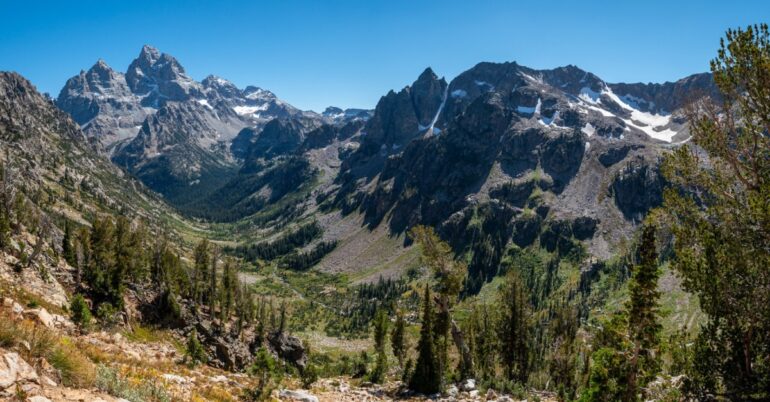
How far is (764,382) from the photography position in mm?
14242

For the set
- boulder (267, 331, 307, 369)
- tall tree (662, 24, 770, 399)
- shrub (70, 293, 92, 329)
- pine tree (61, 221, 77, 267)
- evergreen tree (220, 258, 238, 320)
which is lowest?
boulder (267, 331, 307, 369)

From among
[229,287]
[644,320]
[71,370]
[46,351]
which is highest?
[46,351]

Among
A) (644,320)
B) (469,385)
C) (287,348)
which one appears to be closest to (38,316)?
(644,320)

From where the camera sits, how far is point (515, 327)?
170 ft

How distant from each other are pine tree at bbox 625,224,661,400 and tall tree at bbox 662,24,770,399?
359 centimetres

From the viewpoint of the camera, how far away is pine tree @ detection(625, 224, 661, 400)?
2078cm

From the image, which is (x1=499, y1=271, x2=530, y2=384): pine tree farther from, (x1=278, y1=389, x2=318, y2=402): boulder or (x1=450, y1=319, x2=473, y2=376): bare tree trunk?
(x1=278, y1=389, x2=318, y2=402): boulder

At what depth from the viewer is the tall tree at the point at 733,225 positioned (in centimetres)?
1495

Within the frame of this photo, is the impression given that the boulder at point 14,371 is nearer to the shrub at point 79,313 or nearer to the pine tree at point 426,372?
the shrub at point 79,313

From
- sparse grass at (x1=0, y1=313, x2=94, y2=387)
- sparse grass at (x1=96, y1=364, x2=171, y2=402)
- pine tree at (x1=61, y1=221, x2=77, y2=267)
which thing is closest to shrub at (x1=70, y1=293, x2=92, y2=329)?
sparse grass at (x1=96, y1=364, x2=171, y2=402)

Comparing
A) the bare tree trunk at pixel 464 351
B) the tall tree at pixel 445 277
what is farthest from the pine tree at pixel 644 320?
the bare tree trunk at pixel 464 351

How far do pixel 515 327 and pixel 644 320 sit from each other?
32.1m

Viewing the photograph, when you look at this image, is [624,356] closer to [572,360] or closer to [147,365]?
[147,365]

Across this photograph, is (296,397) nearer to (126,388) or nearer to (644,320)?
(126,388)
